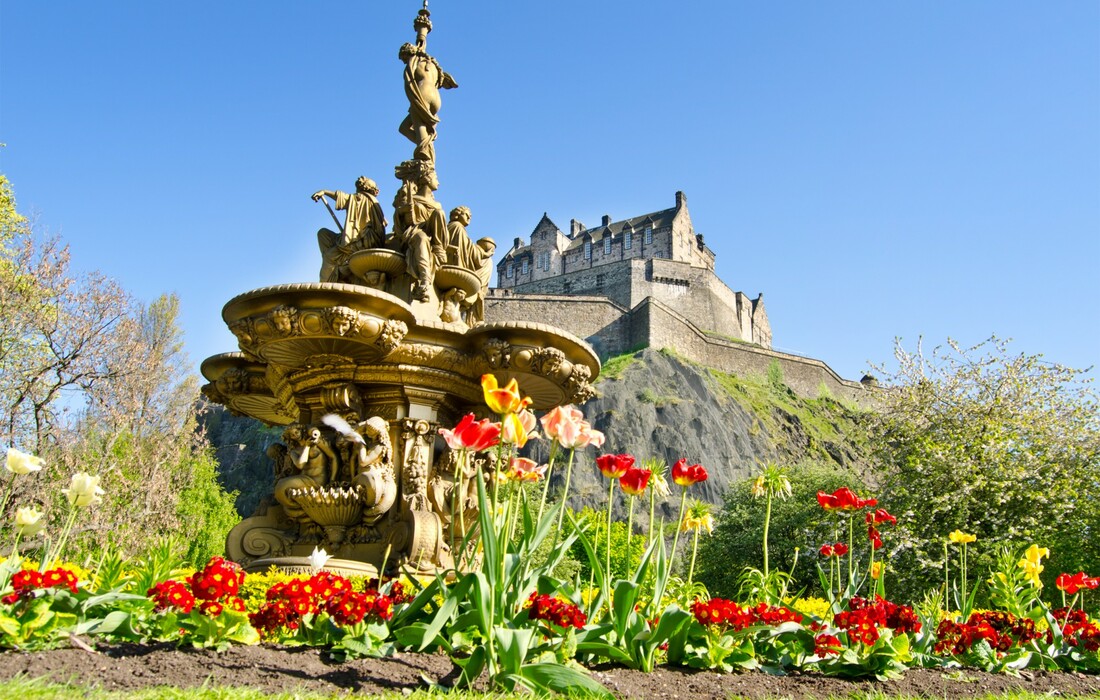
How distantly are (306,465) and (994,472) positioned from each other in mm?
15279

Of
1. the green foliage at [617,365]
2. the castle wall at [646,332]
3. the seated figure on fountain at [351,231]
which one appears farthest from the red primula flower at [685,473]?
the castle wall at [646,332]

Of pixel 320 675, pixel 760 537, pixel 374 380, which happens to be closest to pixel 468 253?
pixel 374 380

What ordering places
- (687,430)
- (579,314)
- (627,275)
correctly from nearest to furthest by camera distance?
1. (687,430)
2. (579,314)
3. (627,275)

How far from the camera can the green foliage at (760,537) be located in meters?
25.1

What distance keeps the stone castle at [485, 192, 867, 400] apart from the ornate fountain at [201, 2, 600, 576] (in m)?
41.1

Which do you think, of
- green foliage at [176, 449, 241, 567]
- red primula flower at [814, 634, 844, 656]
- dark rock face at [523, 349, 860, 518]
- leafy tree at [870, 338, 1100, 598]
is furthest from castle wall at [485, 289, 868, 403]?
red primula flower at [814, 634, 844, 656]

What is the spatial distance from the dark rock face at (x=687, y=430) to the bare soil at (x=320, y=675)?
36002 mm

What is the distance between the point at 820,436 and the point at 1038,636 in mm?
50879

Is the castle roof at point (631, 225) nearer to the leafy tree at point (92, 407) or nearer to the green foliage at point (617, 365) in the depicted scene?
Answer: the green foliage at point (617, 365)

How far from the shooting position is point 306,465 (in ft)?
21.3

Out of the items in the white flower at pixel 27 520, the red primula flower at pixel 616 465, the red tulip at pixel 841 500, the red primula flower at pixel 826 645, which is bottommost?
the red primula flower at pixel 826 645

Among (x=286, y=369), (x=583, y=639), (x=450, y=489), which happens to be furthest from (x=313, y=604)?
(x=286, y=369)

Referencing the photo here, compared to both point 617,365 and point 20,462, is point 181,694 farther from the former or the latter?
point 617,365

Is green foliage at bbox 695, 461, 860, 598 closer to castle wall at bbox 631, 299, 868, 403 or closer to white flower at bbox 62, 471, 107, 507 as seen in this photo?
white flower at bbox 62, 471, 107, 507
